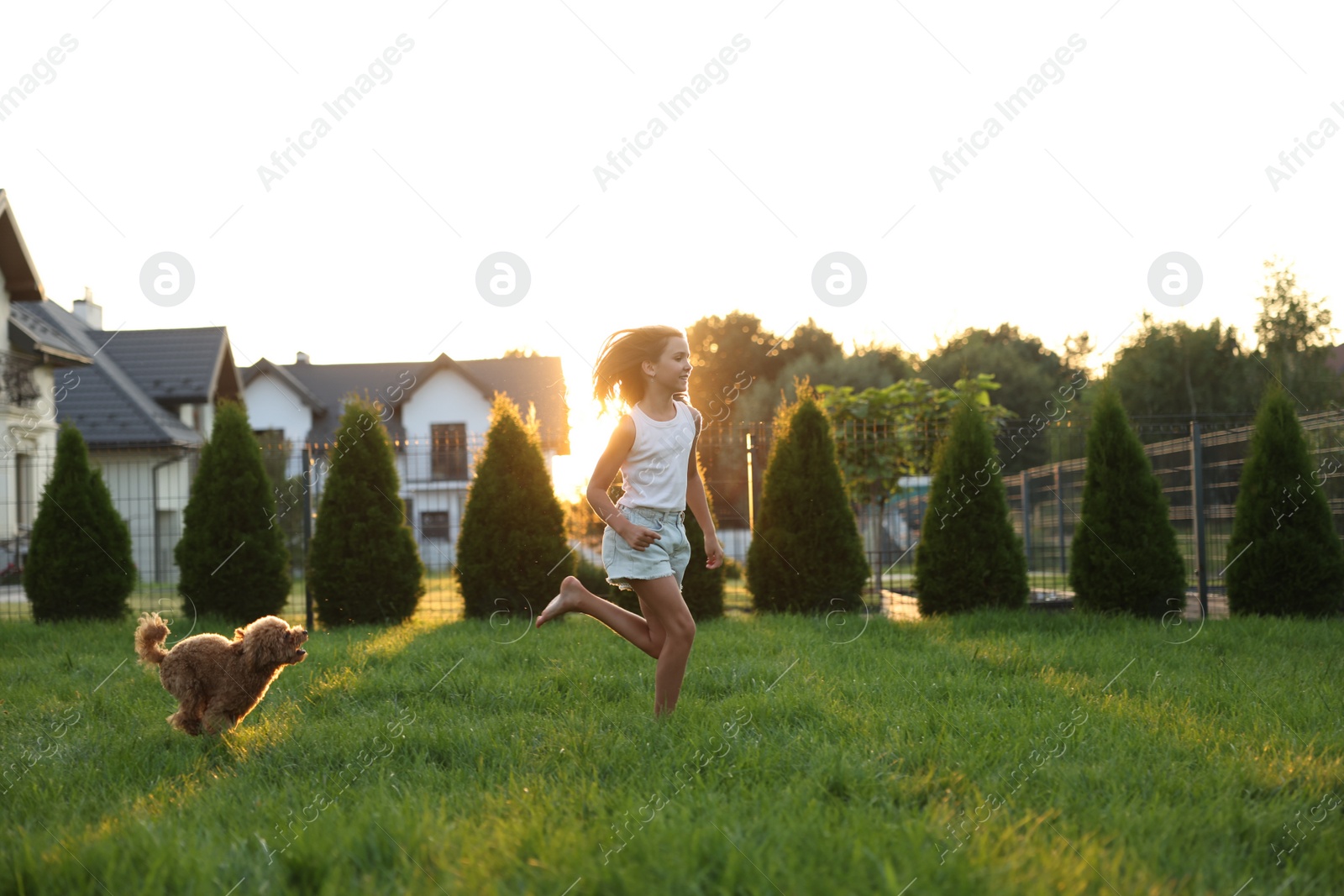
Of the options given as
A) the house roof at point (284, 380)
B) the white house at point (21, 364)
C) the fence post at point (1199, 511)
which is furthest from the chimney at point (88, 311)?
the fence post at point (1199, 511)

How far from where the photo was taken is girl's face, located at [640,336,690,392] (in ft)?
15.1

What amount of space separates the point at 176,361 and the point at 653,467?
28650mm

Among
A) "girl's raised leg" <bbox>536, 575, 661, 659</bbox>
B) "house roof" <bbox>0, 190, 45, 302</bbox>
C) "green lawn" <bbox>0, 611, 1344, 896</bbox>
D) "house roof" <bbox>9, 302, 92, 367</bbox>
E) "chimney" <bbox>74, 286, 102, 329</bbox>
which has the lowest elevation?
"green lawn" <bbox>0, 611, 1344, 896</bbox>

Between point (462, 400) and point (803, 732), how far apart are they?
32768 mm

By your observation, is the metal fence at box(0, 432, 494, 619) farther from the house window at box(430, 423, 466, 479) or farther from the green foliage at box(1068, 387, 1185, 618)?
the green foliage at box(1068, 387, 1185, 618)

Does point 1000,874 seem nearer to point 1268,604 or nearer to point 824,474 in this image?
point 824,474

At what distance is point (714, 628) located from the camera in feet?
28.8

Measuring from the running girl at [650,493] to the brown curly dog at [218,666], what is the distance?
1489 mm

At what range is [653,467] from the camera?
14.9ft

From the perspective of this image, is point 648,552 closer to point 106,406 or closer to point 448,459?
point 448,459

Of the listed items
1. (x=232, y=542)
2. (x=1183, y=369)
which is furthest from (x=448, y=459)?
(x=1183, y=369)

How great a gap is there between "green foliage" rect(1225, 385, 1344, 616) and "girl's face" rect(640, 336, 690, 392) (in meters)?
7.96

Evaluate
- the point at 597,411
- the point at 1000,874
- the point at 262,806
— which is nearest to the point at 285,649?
the point at 262,806

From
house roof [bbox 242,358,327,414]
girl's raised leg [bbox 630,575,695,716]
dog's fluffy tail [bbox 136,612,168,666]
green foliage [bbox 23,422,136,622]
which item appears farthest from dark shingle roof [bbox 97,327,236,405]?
girl's raised leg [bbox 630,575,695,716]
